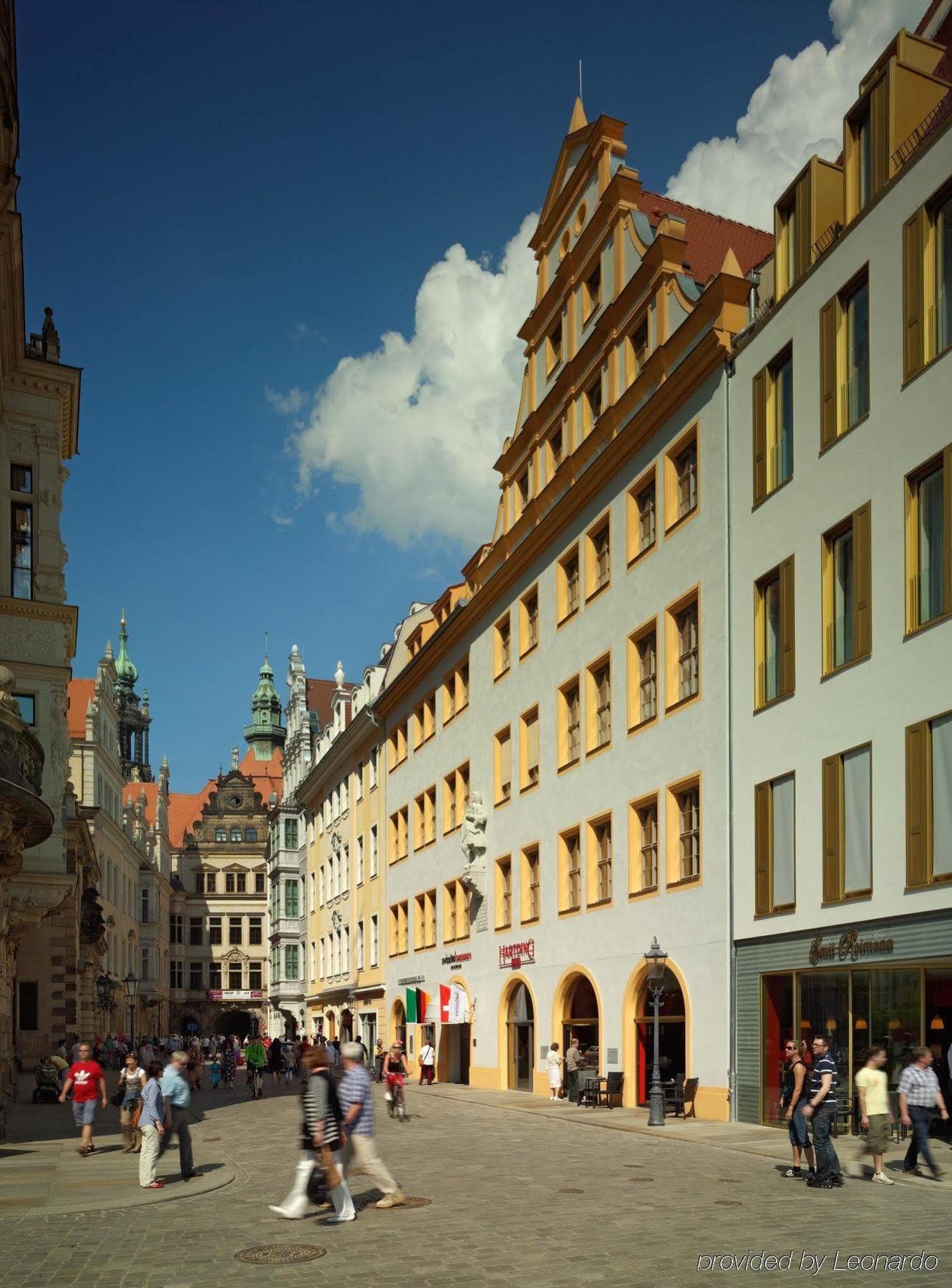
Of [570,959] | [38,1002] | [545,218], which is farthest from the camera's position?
[38,1002]

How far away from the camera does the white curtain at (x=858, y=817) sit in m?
22.2

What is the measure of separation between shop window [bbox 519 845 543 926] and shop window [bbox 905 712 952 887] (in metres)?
18.0

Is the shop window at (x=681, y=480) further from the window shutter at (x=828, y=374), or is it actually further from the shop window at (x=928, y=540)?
the shop window at (x=928, y=540)

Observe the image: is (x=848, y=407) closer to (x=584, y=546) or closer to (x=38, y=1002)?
(x=584, y=546)

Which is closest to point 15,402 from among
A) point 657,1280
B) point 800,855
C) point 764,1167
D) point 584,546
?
point 584,546

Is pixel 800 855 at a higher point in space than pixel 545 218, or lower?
lower

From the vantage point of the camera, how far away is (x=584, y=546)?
35156 mm

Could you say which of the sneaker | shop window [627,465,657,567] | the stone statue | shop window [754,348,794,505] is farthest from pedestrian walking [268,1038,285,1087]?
the sneaker

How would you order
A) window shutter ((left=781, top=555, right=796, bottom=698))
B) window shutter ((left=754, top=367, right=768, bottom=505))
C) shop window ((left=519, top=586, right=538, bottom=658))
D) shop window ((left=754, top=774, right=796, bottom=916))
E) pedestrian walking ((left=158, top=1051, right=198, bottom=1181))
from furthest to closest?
shop window ((left=519, top=586, right=538, bottom=658)) → window shutter ((left=754, top=367, right=768, bottom=505)) → window shutter ((left=781, top=555, right=796, bottom=698)) → shop window ((left=754, top=774, right=796, bottom=916)) → pedestrian walking ((left=158, top=1051, right=198, bottom=1181))

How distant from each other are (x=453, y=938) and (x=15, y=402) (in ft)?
70.3

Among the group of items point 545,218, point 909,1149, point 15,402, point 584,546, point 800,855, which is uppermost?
point 545,218

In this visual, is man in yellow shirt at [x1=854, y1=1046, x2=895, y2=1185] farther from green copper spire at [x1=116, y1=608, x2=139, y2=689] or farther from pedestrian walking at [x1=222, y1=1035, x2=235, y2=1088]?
green copper spire at [x1=116, y1=608, x2=139, y2=689]

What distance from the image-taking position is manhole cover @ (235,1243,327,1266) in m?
12.0

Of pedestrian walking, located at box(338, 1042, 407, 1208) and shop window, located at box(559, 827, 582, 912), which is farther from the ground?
shop window, located at box(559, 827, 582, 912)
